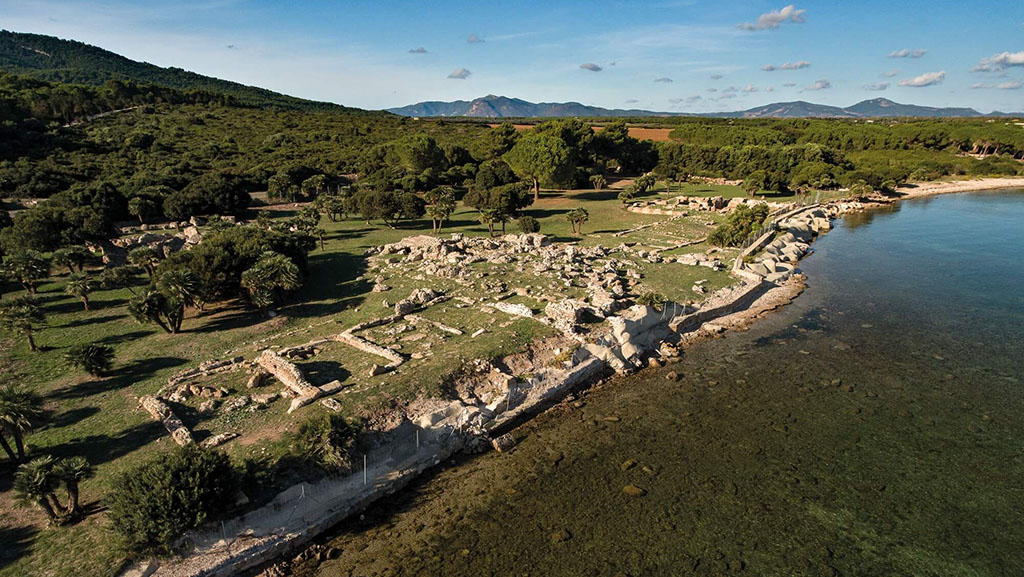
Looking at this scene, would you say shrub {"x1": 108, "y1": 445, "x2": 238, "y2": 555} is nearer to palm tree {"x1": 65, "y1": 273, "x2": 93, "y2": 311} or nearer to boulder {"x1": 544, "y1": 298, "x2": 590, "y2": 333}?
boulder {"x1": 544, "y1": 298, "x2": 590, "y2": 333}

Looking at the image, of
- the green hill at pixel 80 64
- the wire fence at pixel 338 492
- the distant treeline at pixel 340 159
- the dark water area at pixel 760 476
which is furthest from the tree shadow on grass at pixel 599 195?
the green hill at pixel 80 64

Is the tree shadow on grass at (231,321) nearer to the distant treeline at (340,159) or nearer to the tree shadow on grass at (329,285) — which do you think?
the tree shadow on grass at (329,285)

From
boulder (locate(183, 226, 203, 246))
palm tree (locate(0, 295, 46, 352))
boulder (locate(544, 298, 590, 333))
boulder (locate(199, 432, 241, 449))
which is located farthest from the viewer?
boulder (locate(183, 226, 203, 246))

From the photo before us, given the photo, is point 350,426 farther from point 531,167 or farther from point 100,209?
point 531,167

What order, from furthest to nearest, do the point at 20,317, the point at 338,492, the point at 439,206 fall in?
the point at 439,206 < the point at 20,317 < the point at 338,492

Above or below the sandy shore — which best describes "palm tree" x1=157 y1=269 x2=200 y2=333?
below

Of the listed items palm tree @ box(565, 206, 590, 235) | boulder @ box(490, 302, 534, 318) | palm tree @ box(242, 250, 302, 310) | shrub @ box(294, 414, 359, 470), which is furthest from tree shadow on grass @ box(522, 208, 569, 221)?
shrub @ box(294, 414, 359, 470)

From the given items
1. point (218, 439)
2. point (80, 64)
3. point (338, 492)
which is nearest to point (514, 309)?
point (338, 492)

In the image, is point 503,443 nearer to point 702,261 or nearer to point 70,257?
point 702,261
